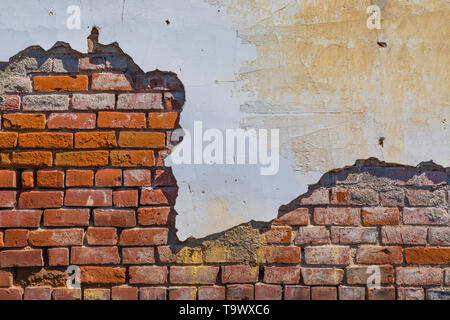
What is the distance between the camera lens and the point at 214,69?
1.86 metres

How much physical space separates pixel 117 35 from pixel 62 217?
34.8 inches

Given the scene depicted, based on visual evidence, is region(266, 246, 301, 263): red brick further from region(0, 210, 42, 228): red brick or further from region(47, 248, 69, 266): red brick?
region(0, 210, 42, 228): red brick

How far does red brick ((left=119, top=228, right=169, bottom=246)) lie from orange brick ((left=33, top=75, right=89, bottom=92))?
71cm

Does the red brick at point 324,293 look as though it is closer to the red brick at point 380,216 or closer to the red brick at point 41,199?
the red brick at point 380,216

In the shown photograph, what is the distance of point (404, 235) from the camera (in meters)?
1.85

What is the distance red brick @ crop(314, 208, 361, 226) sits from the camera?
1.86 metres

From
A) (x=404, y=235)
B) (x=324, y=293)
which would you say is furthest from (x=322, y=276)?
(x=404, y=235)

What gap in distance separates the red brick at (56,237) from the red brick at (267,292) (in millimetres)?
847

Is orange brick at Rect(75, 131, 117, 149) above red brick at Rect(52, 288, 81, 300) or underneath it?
above

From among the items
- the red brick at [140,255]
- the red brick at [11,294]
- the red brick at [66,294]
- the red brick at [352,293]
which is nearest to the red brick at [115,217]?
the red brick at [140,255]

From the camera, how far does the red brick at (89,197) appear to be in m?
1.83

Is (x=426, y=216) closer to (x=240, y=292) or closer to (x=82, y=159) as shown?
(x=240, y=292)

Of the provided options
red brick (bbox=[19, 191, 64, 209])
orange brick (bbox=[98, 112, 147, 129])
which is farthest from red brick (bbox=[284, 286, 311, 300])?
red brick (bbox=[19, 191, 64, 209])

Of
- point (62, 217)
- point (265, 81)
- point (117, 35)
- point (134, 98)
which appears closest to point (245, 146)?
point (265, 81)
